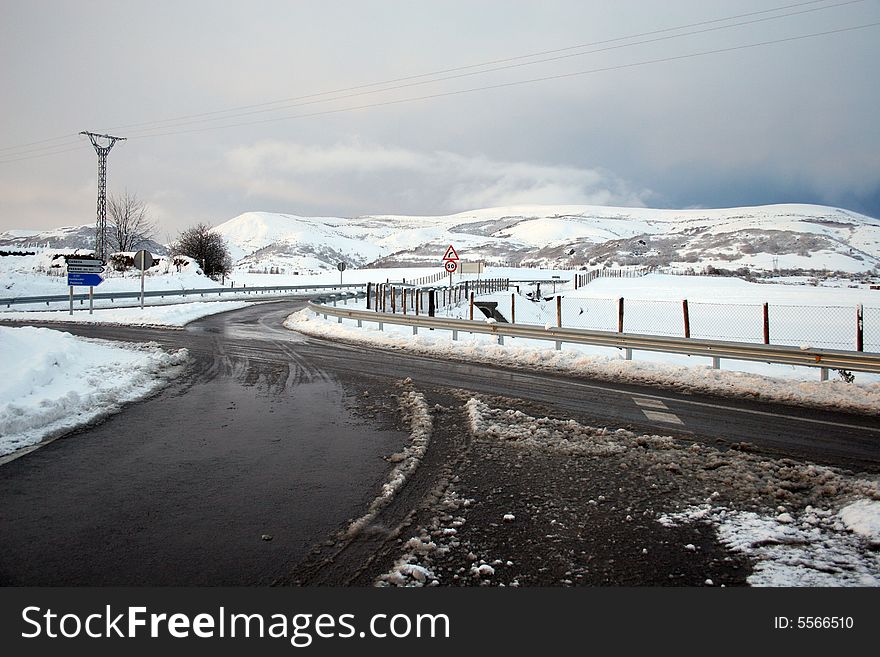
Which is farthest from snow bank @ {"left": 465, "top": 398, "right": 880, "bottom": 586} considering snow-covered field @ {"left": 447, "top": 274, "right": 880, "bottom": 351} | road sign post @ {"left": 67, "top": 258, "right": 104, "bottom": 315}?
road sign post @ {"left": 67, "top": 258, "right": 104, "bottom": 315}

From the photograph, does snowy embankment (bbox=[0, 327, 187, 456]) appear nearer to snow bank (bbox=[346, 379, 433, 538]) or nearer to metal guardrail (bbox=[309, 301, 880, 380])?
snow bank (bbox=[346, 379, 433, 538])

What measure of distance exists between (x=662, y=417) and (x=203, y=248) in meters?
62.4

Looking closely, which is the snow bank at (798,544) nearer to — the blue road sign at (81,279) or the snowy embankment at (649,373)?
the snowy embankment at (649,373)

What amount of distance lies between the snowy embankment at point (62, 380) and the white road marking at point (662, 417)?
7.81 metres

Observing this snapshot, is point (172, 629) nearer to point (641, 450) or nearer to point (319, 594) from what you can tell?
point (319, 594)

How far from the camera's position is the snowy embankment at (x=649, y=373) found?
9.38 m

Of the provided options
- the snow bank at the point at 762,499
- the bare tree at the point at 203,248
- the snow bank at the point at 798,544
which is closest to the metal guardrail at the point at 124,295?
the bare tree at the point at 203,248

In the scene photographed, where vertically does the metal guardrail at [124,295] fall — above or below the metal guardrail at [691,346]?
above

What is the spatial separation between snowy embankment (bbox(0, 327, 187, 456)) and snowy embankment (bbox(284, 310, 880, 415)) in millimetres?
6552

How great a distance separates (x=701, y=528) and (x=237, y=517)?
3667mm

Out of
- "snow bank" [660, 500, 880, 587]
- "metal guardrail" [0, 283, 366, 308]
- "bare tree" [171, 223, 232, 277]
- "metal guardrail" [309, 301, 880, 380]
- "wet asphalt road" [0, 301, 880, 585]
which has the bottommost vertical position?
"snow bank" [660, 500, 880, 587]

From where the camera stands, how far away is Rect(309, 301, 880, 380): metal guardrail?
34.7 ft

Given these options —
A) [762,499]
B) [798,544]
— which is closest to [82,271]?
[762,499]

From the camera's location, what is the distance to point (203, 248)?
62.2 metres
